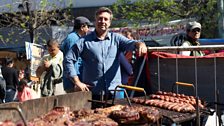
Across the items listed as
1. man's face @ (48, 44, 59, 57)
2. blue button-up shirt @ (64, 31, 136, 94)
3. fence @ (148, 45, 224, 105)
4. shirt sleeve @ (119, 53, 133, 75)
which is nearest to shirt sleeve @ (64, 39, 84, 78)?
blue button-up shirt @ (64, 31, 136, 94)

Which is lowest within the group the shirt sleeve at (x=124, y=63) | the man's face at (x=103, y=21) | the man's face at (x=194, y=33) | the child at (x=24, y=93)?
the child at (x=24, y=93)

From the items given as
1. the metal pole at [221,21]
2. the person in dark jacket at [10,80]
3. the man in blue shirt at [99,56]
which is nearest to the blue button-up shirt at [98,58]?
the man in blue shirt at [99,56]

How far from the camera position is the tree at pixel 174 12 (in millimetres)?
19141

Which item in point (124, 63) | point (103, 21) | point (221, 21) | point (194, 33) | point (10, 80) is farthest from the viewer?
point (221, 21)

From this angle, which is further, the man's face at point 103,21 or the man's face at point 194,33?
the man's face at point 194,33

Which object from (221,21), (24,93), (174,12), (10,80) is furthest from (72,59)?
(174,12)

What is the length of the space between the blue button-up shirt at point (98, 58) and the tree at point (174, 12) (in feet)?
44.1

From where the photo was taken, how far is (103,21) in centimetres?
550

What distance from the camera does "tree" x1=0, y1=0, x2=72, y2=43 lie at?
22.6 metres

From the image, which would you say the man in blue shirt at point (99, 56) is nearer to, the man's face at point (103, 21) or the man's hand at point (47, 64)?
the man's face at point (103, 21)

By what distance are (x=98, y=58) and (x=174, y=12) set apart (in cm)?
1487

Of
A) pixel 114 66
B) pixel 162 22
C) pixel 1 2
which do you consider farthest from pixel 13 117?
pixel 1 2

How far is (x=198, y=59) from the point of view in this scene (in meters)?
7.20

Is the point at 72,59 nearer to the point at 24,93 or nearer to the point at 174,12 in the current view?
the point at 24,93
